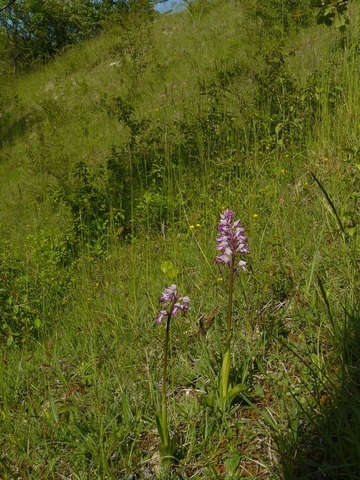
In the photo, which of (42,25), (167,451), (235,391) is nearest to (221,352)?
(235,391)

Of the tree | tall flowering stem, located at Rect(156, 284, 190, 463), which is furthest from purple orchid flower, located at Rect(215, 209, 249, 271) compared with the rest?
the tree

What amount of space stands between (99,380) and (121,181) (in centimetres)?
327

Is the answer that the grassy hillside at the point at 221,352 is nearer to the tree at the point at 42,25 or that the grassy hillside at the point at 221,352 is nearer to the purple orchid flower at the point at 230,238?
the purple orchid flower at the point at 230,238

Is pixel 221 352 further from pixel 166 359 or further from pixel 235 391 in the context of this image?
pixel 166 359

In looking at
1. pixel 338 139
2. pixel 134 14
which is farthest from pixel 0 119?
pixel 338 139

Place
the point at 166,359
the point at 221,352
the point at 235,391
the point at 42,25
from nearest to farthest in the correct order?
the point at 166,359, the point at 235,391, the point at 221,352, the point at 42,25

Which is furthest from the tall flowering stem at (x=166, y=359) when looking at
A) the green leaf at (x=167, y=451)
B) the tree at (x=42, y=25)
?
the tree at (x=42, y=25)

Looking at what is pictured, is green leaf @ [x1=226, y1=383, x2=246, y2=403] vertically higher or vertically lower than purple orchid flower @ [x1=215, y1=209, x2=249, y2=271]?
lower

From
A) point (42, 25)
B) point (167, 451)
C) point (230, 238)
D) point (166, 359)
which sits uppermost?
point (42, 25)

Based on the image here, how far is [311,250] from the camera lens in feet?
6.61

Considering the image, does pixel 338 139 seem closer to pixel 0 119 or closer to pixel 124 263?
pixel 124 263

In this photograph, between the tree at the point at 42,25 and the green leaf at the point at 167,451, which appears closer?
the green leaf at the point at 167,451

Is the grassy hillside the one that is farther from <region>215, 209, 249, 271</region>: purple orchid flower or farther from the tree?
the tree

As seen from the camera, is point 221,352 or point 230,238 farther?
point 221,352
